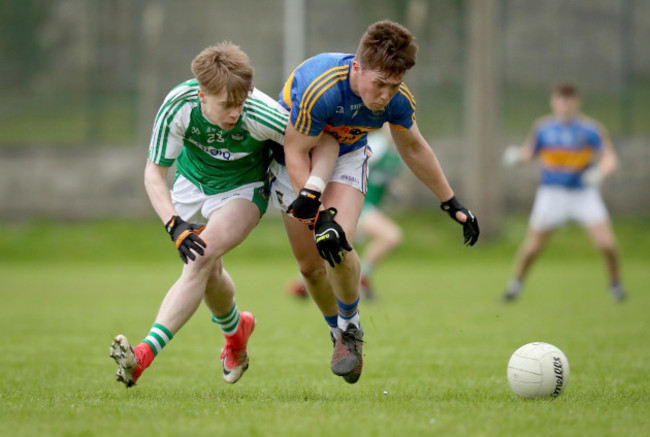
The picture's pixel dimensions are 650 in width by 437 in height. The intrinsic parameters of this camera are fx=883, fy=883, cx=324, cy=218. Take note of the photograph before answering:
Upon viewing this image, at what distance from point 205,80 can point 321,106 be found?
658 millimetres

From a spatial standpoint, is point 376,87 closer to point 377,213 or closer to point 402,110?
point 402,110

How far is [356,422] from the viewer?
4.01 metres

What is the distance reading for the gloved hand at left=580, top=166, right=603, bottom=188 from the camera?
10953 mm

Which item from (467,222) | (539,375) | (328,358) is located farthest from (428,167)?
(328,358)

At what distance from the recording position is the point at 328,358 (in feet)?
22.3

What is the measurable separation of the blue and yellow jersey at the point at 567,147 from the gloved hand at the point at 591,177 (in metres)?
0.05

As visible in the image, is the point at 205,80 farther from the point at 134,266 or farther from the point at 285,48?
the point at 285,48

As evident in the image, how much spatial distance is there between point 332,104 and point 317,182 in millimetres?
447

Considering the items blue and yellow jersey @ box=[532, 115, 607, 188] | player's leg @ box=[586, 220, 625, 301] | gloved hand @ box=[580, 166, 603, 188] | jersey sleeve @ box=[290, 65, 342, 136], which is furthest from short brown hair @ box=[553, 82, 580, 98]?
jersey sleeve @ box=[290, 65, 342, 136]

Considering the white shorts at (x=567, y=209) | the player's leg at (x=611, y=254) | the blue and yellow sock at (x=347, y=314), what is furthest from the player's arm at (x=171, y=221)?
the player's leg at (x=611, y=254)

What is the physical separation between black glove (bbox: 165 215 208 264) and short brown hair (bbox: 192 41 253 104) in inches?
28.9

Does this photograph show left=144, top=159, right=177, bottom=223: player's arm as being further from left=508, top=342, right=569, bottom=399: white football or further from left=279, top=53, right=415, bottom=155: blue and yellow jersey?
left=508, top=342, right=569, bottom=399: white football

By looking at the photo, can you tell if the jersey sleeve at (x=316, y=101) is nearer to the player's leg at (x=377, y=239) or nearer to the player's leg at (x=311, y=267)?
the player's leg at (x=311, y=267)

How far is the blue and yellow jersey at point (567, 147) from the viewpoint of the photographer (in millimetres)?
11352
